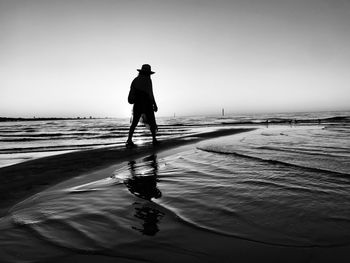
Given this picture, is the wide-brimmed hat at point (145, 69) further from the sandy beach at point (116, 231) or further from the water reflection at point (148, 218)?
the water reflection at point (148, 218)

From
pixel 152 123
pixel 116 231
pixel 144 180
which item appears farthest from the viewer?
pixel 152 123

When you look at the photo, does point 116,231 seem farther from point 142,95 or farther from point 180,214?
point 142,95

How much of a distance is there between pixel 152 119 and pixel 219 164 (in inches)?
155

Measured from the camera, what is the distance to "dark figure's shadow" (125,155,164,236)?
2044 mm

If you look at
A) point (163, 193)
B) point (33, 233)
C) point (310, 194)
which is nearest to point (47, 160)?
point (163, 193)

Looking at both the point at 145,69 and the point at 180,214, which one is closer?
the point at 180,214

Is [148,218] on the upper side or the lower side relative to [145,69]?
lower

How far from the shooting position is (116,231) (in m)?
1.93

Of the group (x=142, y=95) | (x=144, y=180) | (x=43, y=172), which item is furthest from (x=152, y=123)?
(x=144, y=180)

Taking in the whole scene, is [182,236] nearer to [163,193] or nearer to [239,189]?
[163,193]

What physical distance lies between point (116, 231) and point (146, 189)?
1.28 metres

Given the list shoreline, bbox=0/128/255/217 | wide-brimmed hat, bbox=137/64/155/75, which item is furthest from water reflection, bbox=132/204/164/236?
wide-brimmed hat, bbox=137/64/155/75

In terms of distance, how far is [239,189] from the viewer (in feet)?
10.1

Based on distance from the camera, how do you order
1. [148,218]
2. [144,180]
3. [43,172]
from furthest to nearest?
[43,172], [144,180], [148,218]
